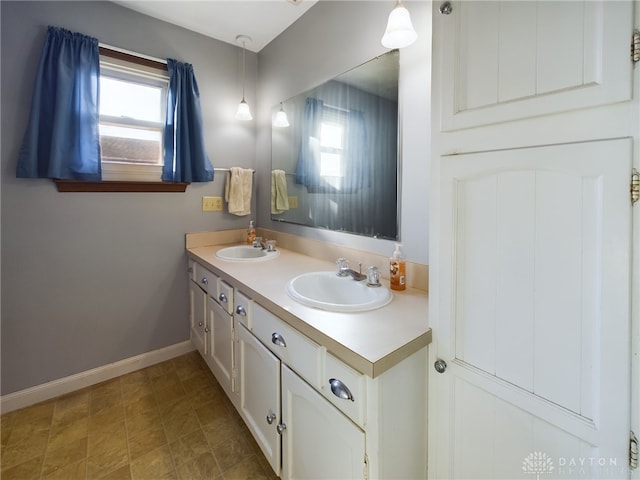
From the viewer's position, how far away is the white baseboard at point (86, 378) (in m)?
1.72

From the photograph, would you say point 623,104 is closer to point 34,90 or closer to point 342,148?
point 342,148

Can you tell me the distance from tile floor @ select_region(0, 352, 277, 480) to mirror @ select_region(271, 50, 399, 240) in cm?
123

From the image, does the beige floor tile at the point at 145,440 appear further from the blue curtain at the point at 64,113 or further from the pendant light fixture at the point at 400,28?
the pendant light fixture at the point at 400,28

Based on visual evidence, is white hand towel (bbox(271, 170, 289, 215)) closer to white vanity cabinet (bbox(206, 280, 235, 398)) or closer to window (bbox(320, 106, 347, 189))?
window (bbox(320, 106, 347, 189))

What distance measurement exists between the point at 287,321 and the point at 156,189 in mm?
1546

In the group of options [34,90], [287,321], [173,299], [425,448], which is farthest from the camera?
[173,299]

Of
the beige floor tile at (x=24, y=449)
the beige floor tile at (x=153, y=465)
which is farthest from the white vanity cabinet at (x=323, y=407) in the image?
the beige floor tile at (x=24, y=449)

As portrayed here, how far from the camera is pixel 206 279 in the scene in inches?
74.6

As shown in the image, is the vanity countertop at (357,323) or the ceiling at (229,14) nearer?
the vanity countertop at (357,323)

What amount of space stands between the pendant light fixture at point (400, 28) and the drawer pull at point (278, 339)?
121cm

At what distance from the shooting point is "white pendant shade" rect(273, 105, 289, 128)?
2124 mm

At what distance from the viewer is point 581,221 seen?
63 cm

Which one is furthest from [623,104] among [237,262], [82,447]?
[82,447]

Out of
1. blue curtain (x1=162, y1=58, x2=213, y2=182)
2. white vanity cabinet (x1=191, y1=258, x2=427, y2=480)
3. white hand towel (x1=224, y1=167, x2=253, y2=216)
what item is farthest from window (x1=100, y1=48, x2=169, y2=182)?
white vanity cabinet (x1=191, y1=258, x2=427, y2=480)
